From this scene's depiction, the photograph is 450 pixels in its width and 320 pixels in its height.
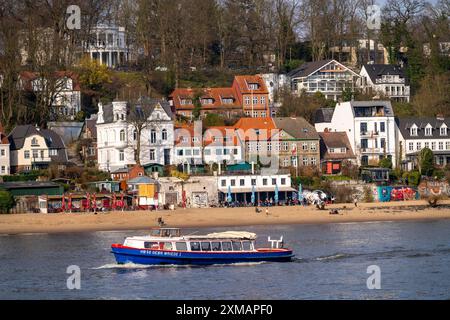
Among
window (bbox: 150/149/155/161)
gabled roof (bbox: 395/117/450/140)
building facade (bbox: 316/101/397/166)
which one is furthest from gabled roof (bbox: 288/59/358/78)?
window (bbox: 150/149/155/161)

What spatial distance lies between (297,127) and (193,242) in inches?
1836

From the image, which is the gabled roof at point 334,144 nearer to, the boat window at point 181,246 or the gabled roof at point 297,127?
the gabled roof at point 297,127

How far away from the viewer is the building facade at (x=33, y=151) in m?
91.4

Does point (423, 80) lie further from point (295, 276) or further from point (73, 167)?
point (295, 276)

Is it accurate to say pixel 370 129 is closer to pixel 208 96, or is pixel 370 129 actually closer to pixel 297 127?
pixel 297 127

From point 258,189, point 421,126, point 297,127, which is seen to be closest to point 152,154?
point 258,189

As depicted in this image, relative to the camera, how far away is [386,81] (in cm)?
11838

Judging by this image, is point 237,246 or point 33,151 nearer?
point 237,246

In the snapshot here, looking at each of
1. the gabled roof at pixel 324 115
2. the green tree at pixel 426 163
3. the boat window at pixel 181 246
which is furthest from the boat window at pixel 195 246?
the gabled roof at pixel 324 115

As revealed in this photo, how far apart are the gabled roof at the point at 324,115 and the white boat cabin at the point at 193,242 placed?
51939mm

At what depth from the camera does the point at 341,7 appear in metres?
125

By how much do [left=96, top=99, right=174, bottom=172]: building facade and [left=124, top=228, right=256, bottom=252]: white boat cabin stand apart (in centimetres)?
3748

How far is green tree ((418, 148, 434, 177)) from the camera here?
9456 cm

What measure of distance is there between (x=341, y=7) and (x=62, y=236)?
64.6 meters
